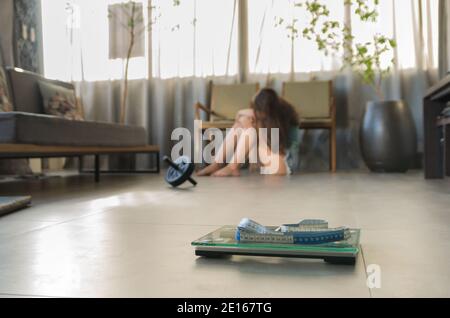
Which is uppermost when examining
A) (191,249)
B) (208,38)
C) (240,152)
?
(208,38)

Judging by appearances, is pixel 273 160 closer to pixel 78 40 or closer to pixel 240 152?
pixel 240 152

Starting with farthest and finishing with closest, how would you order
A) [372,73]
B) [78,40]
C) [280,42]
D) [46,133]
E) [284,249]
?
[78,40] → [280,42] → [372,73] → [46,133] → [284,249]

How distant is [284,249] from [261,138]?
253 cm

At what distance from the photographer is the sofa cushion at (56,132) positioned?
2.20 m

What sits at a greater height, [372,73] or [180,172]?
[372,73]

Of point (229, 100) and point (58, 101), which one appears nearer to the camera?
point (58, 101)

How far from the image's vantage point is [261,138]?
3.34 metres

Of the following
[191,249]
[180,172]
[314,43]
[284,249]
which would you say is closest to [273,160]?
[180,172]

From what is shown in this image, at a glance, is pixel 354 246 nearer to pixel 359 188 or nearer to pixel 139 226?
pixel 139 226

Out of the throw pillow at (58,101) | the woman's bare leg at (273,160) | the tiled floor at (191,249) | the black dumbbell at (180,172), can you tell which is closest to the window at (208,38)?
the throw pillow at (58,101)

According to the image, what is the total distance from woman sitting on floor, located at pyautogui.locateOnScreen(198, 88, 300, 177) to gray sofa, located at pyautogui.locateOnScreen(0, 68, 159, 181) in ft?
2.09

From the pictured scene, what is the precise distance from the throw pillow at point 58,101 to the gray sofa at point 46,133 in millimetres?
62

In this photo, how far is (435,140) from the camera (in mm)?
2912

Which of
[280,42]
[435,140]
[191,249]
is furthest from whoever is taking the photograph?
[280,42]
